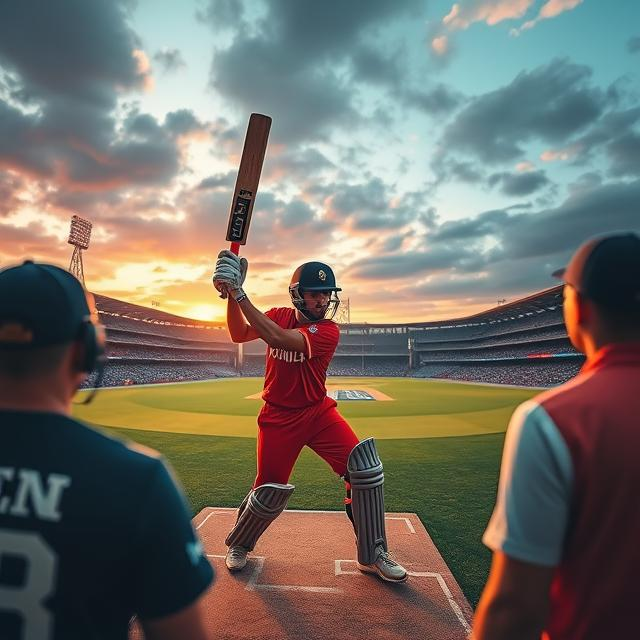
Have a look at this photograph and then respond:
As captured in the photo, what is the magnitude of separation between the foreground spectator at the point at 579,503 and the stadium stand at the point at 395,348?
129 feet

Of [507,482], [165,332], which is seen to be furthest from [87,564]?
[165,332]

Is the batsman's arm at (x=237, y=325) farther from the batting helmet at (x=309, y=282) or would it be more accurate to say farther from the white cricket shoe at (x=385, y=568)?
the white cricket shoe at (x=385, y=568)

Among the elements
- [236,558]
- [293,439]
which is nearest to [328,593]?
[236,558]

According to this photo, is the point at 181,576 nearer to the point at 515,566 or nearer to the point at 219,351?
the point at 515,566

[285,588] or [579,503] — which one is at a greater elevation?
[579,503]

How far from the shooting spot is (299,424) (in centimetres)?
396

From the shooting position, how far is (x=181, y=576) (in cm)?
105

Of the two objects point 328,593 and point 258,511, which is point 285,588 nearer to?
point 328,593

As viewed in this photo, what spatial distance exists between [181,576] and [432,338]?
248 feet

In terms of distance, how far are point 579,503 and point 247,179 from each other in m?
3.52

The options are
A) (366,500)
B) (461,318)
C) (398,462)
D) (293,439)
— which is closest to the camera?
(366,500)

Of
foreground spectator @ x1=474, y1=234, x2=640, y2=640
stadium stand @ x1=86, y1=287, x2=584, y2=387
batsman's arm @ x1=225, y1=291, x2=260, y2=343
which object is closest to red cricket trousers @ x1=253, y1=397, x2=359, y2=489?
batsman's arm @ x1=225, y1=291, x2=260, y2=343

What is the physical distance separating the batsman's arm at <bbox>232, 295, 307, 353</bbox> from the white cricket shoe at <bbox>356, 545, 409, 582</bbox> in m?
1.82

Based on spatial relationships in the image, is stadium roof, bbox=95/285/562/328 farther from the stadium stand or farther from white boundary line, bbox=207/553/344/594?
white boundary line, bbox=207/553/344/594
